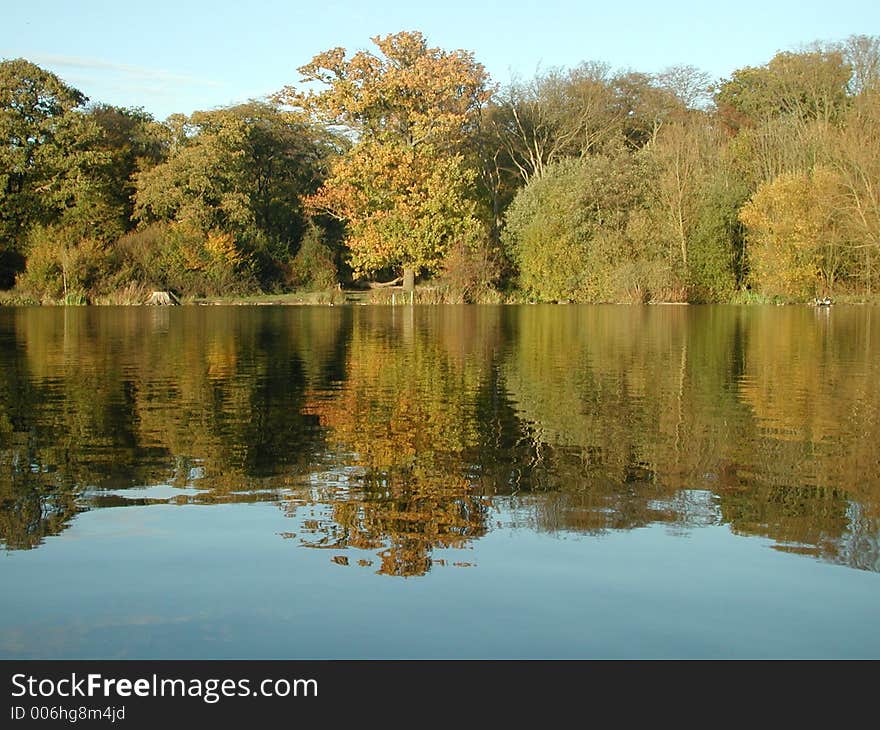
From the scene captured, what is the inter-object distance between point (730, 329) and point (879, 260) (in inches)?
889

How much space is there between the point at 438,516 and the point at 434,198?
49.9 meters

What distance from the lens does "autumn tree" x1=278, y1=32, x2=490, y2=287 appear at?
56031 millimetres

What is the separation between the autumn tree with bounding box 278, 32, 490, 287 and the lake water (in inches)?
1605

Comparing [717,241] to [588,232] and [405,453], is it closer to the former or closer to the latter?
[588,232]

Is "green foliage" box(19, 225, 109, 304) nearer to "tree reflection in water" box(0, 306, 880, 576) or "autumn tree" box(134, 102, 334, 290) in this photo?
"autumn tree" box(134, 102, 334, 290)

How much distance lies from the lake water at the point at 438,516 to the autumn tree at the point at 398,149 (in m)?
40.8

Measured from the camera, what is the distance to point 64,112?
5684 centimetres

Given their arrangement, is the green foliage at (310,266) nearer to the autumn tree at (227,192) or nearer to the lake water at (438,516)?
the autumn tree at (227,192)

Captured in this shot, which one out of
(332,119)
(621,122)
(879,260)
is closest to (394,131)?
(332,119)

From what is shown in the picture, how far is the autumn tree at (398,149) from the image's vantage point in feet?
184

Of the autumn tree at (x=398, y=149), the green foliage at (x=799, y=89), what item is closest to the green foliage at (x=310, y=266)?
the autumn tree at (x=398, y=149)

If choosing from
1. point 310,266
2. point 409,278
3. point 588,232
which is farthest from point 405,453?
point 310,266

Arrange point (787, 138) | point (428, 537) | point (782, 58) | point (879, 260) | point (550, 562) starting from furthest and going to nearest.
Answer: point (782, 58)
point (787, 138)
point (879, 260)
point (428, 537)
point (550, 562)
